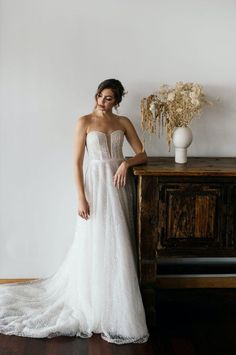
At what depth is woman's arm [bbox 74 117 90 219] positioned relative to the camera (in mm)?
2783

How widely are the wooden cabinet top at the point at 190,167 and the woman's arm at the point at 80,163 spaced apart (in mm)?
321

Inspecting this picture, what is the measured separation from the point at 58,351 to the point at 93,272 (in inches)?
18.5

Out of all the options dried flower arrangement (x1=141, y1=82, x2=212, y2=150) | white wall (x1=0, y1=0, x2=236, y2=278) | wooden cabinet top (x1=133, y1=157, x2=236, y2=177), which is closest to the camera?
wooden cabinet top (x1=133, y1=157, x2=236, y2=177)

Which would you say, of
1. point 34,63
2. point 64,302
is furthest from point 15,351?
point 34,63

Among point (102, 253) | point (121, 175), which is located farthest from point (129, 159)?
point (102, 253)

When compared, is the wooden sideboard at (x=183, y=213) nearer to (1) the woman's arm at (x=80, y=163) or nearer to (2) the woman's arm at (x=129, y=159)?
(2) the woman's arm at (x=129, y=159)

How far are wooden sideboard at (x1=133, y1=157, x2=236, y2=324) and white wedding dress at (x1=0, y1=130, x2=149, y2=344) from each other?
0.38ft

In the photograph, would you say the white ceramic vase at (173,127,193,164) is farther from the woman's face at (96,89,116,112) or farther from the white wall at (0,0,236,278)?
the woman's face at (96,89,116,112)

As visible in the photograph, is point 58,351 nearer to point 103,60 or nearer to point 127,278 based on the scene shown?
point 127,278

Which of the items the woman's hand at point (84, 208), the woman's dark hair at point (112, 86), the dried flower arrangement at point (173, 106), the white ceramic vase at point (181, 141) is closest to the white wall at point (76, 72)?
the dried flower arrangement at point (173, 106)

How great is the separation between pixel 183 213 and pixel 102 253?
1.68ft

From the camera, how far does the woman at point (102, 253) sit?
2.70 metres

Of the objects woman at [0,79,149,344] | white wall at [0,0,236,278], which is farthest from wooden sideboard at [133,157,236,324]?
white wall at [0,0,236,278]

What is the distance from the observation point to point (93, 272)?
9.12 feet
